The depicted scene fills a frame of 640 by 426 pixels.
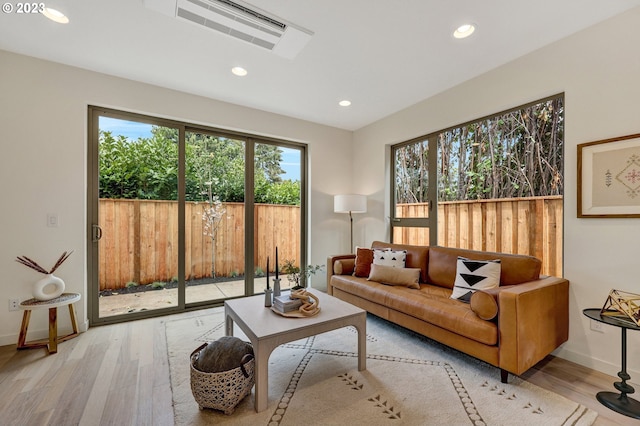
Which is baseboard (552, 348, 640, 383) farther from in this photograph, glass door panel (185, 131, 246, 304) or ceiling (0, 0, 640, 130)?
glass door panel (185, 131, 246, 304)

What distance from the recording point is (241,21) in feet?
6.79

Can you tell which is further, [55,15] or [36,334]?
[36,334]

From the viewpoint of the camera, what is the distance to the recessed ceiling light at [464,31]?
2.13m

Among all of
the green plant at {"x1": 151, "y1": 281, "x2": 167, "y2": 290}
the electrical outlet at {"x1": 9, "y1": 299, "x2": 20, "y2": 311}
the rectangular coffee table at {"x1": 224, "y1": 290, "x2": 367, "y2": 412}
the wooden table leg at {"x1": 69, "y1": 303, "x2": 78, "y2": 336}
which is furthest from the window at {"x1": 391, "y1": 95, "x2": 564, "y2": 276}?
the electrical outlet at {"x1": 9, "y1": 299, "x2": 20, "y2": 311}

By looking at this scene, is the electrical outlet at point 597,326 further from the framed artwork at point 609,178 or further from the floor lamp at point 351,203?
the floor lamp at point 351,203

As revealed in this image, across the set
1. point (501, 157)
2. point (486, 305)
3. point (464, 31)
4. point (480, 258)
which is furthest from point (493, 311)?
point (464, 31)

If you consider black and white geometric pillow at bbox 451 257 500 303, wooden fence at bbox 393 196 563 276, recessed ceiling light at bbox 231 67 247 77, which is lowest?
black and white geometric pillow at bbox 451 257 500 303

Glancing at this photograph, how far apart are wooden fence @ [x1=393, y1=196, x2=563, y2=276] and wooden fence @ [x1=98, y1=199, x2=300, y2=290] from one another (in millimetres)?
2408

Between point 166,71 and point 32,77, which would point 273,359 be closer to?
point 166,71

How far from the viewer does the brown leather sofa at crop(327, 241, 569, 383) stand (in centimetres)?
183

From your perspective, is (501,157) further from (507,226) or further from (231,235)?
(231,235)

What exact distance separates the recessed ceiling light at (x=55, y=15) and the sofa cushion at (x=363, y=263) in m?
3.40

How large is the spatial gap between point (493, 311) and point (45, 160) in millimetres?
4026

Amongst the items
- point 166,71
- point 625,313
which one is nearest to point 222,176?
point 166,71
